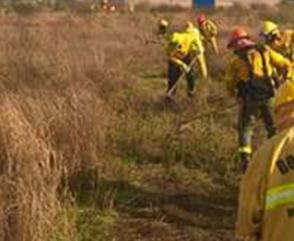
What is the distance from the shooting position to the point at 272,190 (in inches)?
153

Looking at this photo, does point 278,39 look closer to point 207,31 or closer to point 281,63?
point 281,63

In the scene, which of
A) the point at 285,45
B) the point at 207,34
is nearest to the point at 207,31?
the point at 207,34

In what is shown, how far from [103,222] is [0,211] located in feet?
6.71

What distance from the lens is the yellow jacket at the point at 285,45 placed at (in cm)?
1247

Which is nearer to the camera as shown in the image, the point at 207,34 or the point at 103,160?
the point at 103,160

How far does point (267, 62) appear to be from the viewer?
10.4 meters

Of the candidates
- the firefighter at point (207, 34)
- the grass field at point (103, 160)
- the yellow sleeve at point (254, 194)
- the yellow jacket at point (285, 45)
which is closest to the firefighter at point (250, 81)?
the grass field at point (103, 160)

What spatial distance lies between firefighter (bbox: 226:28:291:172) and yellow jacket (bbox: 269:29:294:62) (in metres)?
1.80

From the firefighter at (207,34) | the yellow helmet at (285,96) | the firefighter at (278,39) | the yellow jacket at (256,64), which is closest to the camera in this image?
the yellow helmet at (285,96)

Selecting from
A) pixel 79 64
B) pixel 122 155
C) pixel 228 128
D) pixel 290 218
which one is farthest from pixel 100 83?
pixel 290 218

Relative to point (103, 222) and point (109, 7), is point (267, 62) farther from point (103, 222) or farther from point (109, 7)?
point (109, 7)

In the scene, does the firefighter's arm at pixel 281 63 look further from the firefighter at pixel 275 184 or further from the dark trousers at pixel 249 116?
the firefighter at pixel 275 184

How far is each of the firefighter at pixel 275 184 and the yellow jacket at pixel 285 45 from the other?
8.32 metres

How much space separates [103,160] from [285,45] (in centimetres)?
380
